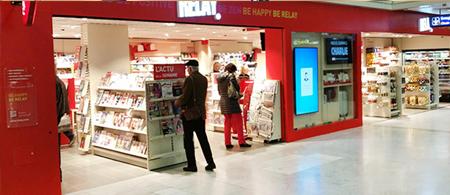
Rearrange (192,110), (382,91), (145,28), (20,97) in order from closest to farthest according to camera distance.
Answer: (20,97), (192,110), (145,28), (382,91)

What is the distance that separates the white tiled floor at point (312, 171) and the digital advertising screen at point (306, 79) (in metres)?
0.79

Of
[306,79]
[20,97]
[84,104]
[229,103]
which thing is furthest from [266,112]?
[20,97]

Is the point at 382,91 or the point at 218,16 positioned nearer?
the point at 218,16

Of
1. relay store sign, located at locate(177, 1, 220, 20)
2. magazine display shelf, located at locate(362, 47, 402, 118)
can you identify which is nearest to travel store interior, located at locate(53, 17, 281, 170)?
relay store sign, located at locate(177, 1, 220, 20)

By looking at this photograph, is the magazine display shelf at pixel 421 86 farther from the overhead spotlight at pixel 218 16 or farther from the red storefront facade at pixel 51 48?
the overhead spotlight at pixel 218 16

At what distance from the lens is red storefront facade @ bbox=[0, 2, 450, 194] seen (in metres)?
5.16

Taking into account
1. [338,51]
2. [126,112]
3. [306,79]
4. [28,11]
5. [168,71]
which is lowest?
[126,112]

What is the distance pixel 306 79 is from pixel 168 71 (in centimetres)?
363

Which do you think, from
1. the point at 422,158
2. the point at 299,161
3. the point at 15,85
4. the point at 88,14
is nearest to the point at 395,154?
the point at 422,158

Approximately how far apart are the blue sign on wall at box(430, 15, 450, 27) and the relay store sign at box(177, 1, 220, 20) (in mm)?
7599

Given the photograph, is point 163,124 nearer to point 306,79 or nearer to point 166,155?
point 166,155

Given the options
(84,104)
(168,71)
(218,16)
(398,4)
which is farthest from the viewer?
(398,4)

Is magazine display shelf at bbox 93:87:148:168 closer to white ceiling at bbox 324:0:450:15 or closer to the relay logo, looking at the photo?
the relay logo

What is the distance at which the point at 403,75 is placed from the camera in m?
14.2
